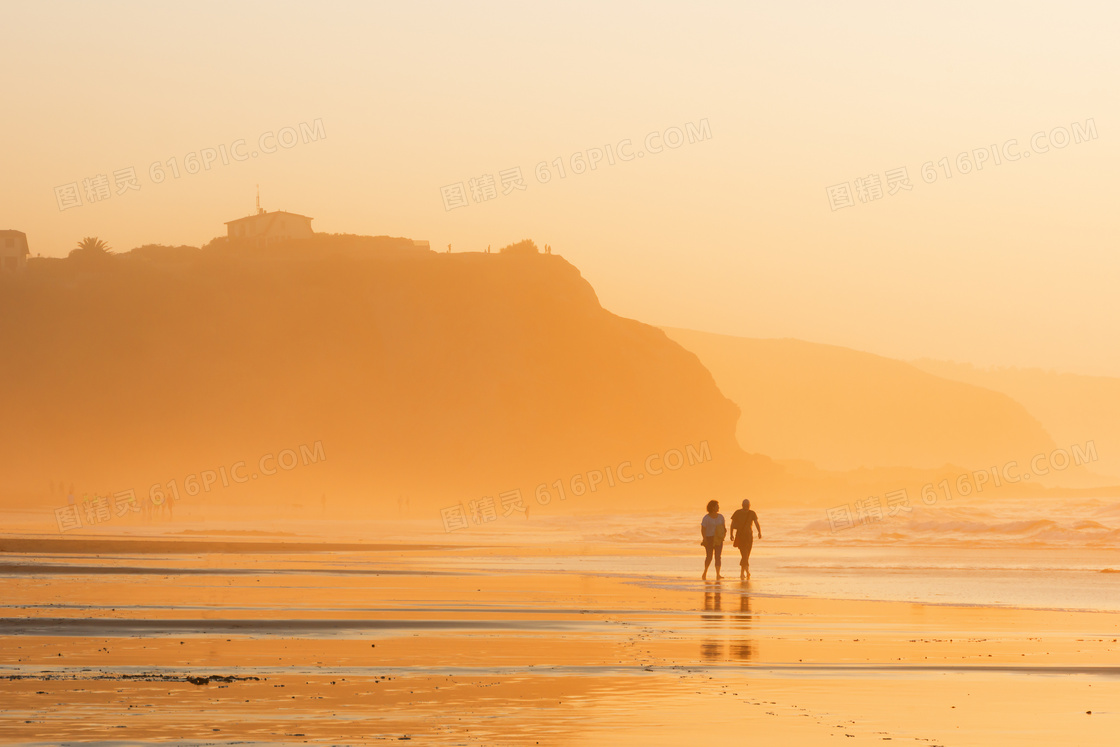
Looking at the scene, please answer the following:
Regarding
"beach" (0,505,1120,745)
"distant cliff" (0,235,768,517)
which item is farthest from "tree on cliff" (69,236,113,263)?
"beach" (0,505,1120,745)

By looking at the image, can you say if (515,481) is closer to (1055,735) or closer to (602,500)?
(602,500)

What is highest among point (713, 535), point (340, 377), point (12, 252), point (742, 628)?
point (12, 252)

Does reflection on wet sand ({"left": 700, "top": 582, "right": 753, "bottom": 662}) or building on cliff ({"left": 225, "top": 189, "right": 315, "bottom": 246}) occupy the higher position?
building on cliff ({"left": 225, "top": 189, "right": 315, "bottom": 246})

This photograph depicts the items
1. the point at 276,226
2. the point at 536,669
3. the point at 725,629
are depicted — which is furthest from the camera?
the point at 276,226

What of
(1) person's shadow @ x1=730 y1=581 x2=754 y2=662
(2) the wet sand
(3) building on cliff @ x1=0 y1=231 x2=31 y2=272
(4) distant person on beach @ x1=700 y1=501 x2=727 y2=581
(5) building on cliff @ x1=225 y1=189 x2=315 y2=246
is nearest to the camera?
(2) the wet sand

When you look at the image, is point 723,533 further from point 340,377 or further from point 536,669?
point 340,377

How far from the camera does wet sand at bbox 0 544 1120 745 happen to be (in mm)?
7742

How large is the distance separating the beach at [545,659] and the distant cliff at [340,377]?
118 m

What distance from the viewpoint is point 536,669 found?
10.8 metres

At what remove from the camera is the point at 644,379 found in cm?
16625

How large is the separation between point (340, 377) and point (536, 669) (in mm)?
145880

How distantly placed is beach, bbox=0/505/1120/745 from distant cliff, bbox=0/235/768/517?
11772cm

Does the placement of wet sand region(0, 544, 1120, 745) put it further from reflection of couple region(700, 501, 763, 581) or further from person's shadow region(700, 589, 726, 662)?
reflection of couple region(700, 501, 763, 581)

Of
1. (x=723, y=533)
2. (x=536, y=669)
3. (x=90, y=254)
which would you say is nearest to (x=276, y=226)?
(x=90, y=254)
